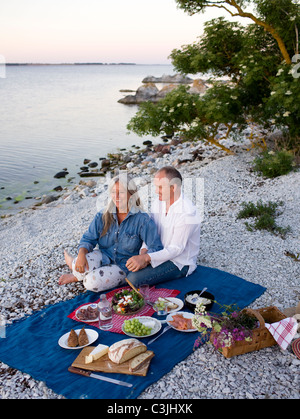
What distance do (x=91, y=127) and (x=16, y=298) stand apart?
866 inches

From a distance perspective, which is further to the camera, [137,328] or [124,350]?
[137,328]

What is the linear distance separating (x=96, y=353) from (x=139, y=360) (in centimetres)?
41

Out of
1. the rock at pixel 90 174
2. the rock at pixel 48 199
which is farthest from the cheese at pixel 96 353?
the rock at pixel 90 174

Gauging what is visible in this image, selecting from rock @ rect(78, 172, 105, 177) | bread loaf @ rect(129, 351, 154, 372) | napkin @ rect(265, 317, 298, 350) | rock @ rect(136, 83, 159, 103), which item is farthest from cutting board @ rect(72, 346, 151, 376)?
rock @ rect(136, 83, 159, 103)

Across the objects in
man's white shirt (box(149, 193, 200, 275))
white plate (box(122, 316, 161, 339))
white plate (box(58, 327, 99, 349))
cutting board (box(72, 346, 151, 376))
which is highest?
man's white shirt (box(149, 193, 200, 275))

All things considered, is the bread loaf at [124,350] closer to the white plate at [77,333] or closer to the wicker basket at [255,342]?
the white plate at [77,333]

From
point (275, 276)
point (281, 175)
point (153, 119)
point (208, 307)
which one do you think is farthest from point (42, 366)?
point (153, 119)

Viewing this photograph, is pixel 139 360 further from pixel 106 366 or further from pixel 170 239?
pixel 170 239

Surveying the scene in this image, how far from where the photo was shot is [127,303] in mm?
4492

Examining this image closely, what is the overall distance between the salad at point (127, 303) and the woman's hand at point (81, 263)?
72cm

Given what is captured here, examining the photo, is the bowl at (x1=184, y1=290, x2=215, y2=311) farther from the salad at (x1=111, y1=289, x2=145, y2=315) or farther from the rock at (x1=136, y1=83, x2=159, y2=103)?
the rock at (x1=136, y1=83, x2=159, y2=103)

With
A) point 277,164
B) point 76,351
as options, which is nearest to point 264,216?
point 277,164

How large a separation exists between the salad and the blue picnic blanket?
347 millimetres

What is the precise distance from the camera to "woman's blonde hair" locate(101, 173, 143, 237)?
4973 mm
